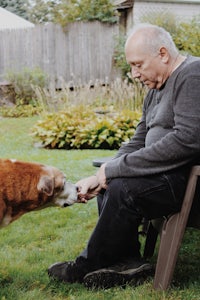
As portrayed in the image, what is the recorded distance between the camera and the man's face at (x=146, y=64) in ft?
10.4

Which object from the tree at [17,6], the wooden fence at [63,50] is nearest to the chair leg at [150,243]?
the wooden fence at [63,50]

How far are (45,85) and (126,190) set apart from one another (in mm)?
13251

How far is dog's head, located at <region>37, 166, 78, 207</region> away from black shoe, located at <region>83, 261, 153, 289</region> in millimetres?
605

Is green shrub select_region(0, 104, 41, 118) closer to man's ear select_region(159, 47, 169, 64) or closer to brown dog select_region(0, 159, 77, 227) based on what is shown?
brown dog select_region(0, 159, 77, 227)

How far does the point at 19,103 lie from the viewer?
50.9 feet

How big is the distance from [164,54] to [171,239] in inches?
45.1

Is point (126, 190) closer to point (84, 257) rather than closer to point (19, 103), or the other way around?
point (84, 257)

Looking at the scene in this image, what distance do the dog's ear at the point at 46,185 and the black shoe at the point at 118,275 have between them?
0.63m

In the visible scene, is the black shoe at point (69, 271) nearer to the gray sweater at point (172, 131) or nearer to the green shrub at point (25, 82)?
the gray sweater at point (172, 131)

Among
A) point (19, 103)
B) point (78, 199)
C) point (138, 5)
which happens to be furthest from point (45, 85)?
point (78, 199)

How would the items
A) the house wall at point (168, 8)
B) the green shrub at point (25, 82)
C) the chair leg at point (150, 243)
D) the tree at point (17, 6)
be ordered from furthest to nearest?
the tree at point (17, 6) < the house wall at point (168, 8) < the green shrub at point (25, 82) < the chair leg at point (150, 243)

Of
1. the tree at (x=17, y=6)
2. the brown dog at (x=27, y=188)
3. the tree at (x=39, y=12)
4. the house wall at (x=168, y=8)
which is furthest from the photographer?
the tree at (x=17, y=6)

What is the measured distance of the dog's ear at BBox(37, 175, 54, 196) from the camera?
3.49 m

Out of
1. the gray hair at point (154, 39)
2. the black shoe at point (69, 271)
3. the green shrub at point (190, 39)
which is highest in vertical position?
the gray hair at point (154, 39)
